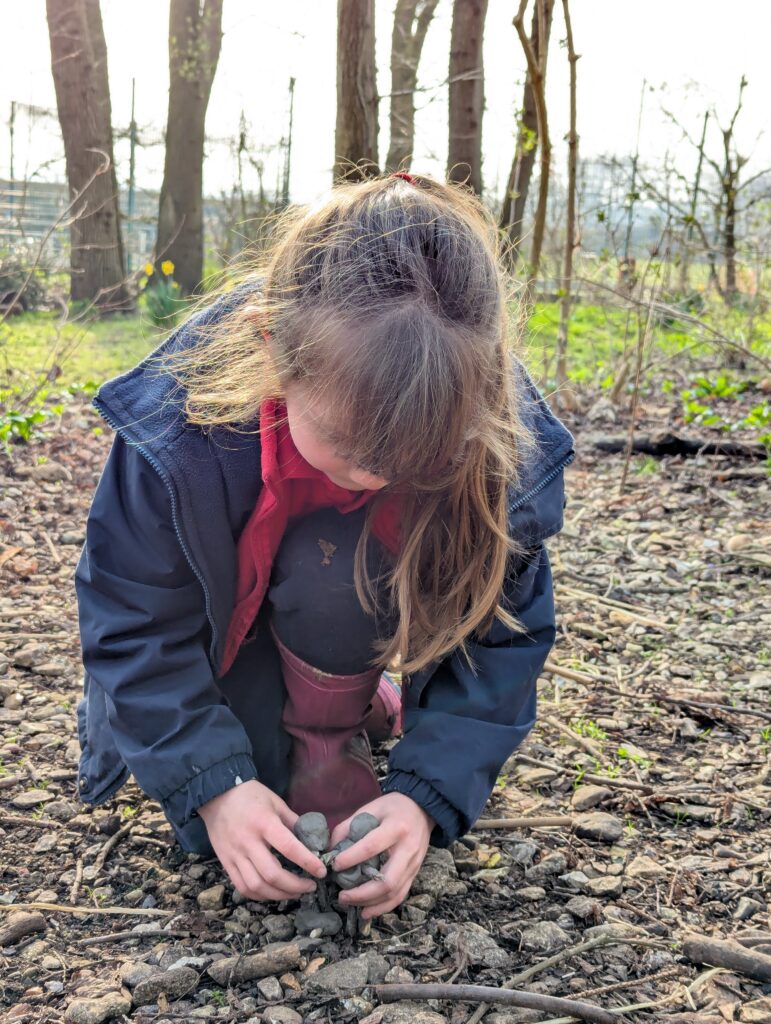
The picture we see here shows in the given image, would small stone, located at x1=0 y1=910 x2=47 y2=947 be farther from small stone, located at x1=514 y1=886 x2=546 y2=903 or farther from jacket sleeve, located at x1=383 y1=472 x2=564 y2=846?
small stone, located at x1=514 y1=886 x2=546 y2=903

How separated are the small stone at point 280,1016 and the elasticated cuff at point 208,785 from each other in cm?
28

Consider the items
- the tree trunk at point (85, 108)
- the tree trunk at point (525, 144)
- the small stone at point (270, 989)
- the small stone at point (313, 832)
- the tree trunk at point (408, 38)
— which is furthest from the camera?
the tree trunk at point (408, 38)

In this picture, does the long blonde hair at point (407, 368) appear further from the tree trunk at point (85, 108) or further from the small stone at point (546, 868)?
the tree trunk at point (85, 108)

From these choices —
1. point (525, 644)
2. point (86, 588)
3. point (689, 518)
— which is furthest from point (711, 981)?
point (689, 518)

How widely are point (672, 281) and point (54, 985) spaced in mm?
8494

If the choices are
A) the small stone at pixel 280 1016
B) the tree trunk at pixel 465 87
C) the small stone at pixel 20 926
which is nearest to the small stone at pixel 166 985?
the small stone at pixel 280 1016

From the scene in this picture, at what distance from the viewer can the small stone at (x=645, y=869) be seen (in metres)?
1.57

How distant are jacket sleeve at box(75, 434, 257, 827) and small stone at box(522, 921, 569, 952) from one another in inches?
18.1

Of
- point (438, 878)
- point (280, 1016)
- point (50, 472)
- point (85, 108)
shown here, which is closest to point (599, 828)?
point (438, 878)

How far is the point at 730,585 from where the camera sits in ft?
9.21

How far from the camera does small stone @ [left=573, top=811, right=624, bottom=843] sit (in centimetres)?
167

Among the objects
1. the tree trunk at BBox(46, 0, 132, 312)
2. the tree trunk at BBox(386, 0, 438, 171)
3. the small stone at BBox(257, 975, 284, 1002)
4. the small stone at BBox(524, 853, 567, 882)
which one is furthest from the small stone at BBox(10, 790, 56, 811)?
the tree trunk at BBox(386, 0, 438, 171)

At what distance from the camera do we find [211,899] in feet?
4.81

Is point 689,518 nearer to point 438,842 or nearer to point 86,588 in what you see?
point 438,842
